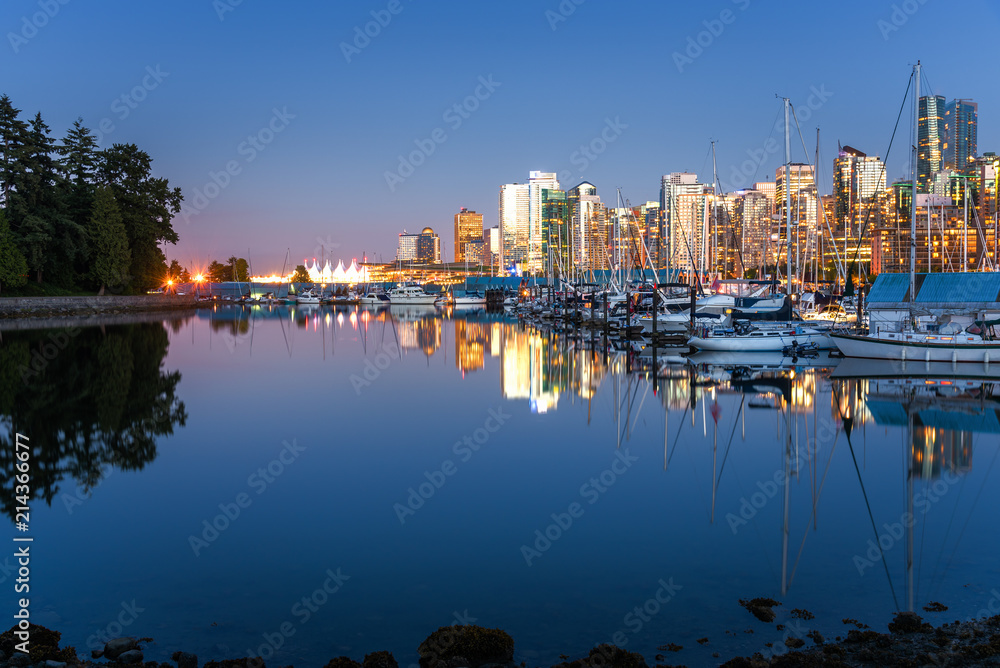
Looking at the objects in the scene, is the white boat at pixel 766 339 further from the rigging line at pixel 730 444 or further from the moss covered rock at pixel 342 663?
the moss covered rock at pixel 342 663

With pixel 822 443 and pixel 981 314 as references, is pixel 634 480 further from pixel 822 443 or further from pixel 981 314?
pixel 981 314

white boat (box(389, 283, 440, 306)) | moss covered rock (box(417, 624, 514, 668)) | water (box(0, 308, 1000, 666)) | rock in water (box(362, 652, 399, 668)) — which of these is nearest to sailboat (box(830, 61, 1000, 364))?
water (box(0, 308, 1000, 666))

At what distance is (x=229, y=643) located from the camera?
9750 millimetres

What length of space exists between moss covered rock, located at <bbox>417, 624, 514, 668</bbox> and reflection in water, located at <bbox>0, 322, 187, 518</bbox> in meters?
9.82

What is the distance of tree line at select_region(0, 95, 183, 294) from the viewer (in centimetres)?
8144

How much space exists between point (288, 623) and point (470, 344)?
47.0 meters

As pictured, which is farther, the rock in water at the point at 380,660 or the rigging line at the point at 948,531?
the rigging line at the point at 948,531

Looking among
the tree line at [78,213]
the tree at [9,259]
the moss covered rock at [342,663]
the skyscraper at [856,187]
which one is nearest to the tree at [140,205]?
the tree line at [78,213]

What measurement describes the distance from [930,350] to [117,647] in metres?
36.9

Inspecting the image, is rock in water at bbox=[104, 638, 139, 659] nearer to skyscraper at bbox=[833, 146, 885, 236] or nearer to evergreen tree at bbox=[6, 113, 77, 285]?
evergreen tree at bbox=[6, 113, 77, 285]

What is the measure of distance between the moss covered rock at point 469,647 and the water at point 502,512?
0.26m

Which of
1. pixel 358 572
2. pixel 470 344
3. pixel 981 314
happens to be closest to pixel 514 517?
pixel 358 572

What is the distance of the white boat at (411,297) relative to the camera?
14488cm

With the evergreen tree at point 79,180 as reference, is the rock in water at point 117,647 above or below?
below
